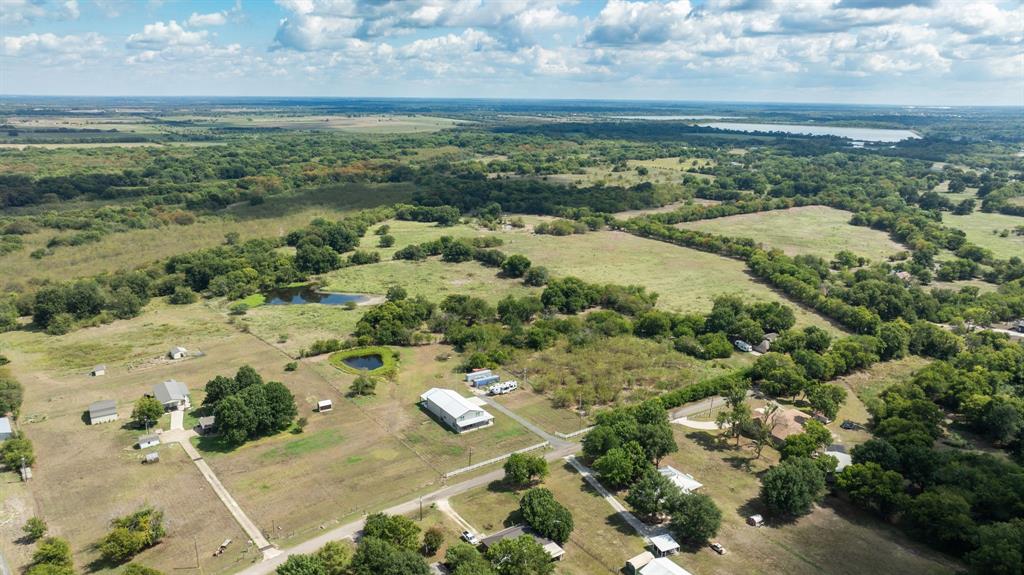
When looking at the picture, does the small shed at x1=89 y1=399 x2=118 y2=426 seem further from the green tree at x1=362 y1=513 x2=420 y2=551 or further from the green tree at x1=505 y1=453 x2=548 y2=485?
the green tree at x1=505 y1=453 x2=548 y2=485

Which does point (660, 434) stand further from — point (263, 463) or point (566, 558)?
point (263, 463)

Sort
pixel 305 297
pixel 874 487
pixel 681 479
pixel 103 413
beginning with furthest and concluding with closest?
pixel 305 297 < pixel 103 413 < pixel 681 479 < pixel 874 487

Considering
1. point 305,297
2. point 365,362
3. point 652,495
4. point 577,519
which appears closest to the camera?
point 652,495

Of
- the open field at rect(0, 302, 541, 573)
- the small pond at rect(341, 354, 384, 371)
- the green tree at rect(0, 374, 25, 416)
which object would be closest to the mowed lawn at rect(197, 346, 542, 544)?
the open field at rect(0, 302, 541, 573)

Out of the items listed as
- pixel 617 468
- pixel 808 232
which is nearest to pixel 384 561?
pixel 617 468

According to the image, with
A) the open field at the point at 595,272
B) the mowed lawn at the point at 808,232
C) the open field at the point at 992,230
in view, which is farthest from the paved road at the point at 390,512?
the open field at the point at 992,230

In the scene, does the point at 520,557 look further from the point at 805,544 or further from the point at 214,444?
the point at 214,444
